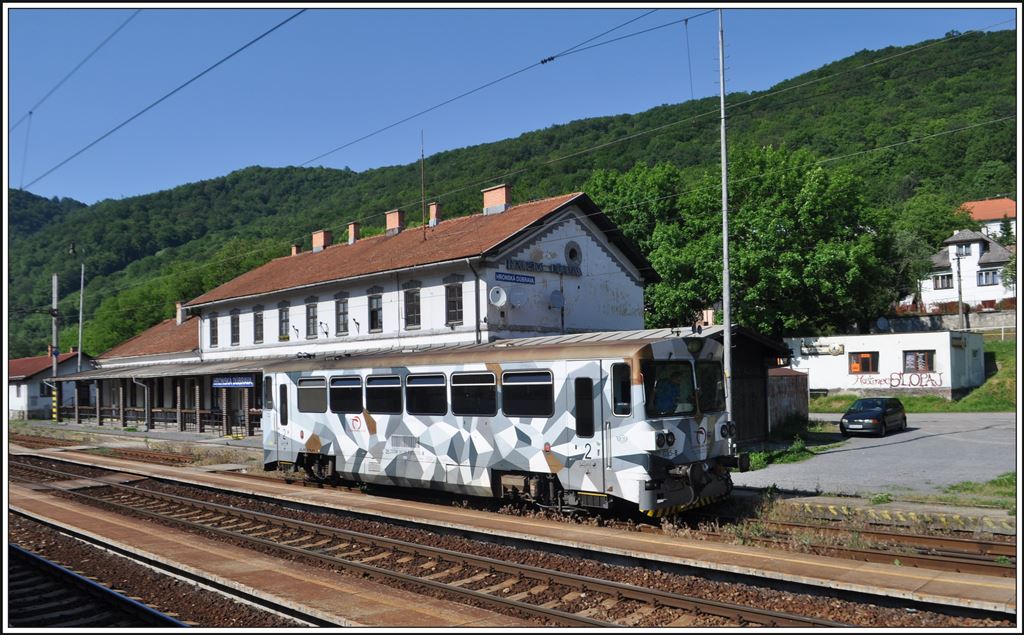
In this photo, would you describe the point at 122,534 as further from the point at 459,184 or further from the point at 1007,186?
the point at 1007,186

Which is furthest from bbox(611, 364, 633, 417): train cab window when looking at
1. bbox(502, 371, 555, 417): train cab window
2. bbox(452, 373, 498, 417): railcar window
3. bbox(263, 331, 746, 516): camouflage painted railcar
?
bbox(452, 373, 498, 417): railcar window

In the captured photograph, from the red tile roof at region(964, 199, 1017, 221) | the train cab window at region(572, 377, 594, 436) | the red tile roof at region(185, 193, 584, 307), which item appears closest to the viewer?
the train cab window at region(572, 377, 594, 436)

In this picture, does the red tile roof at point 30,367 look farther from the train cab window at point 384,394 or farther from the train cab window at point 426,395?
the train cab window at point 426,395

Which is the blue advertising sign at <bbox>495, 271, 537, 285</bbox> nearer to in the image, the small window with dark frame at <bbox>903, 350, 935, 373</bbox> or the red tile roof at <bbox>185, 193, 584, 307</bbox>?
the red tile roof at <bbox>185, 193, 584, 307</bbox>

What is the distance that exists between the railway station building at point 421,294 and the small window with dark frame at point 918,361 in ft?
52.1

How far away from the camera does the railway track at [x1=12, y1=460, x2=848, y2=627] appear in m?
8.20

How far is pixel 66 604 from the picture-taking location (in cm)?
952

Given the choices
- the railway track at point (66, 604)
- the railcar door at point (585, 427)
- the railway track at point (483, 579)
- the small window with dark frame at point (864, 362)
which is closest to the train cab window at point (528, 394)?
the railcar door at point (585, 427)

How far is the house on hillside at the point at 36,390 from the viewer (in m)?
55.3

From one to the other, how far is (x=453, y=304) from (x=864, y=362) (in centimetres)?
2463

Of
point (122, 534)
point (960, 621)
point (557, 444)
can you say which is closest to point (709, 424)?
point (557, 444)

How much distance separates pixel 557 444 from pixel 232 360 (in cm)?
2821

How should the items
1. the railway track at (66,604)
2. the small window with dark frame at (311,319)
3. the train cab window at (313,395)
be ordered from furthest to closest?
the small window with dark frame at (311,319) → the train cab window at (313,395) → the railway track at (66,604)

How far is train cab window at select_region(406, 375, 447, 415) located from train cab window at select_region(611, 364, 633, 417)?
12.5ft
